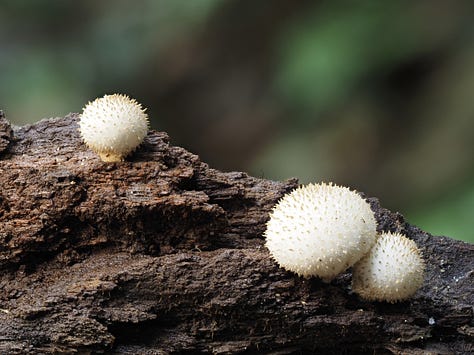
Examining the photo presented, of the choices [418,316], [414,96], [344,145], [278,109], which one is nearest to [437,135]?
[414,96]

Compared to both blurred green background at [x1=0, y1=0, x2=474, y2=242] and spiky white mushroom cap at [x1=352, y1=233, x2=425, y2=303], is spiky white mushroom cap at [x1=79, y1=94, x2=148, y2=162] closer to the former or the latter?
spiky white mushroom cap at [x1=352, y1=233, x2=425, y2=303]

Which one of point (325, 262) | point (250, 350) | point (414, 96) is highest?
point (414, 96)

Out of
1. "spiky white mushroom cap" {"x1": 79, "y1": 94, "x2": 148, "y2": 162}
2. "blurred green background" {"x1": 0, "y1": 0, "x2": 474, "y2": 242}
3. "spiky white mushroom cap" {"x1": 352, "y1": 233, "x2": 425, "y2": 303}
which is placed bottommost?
"spiky white mushroom cap" {"x1": 352, "y1": 233, "x2": 425, "y2": 303}

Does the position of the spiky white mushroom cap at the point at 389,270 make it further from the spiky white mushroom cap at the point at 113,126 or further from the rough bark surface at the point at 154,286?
the spiky white mushroom cap at the point at 113,126

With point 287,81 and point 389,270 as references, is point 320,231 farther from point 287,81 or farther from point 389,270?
point 287,81

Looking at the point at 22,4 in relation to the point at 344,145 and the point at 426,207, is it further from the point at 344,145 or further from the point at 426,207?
the point at 426,207

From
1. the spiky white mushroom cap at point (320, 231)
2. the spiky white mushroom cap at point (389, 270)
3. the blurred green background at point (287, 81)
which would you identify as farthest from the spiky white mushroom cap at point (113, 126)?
the blurred green background at point (287, 81)

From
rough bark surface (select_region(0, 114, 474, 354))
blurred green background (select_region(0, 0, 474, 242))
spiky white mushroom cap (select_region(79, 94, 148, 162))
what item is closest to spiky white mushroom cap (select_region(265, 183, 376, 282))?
rough bark surface (select_region(0, 114, 474, 354))
